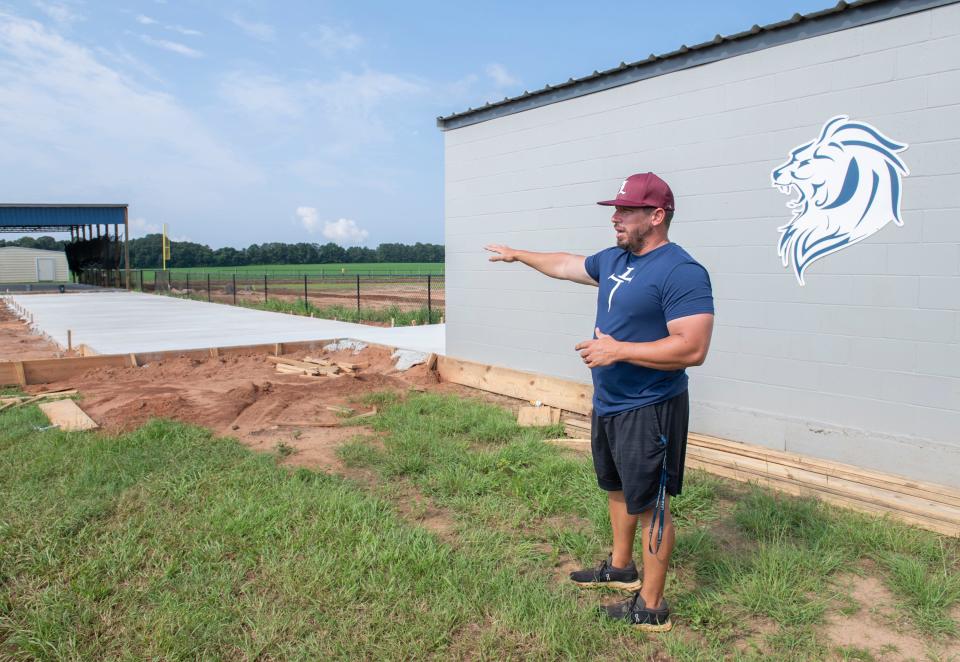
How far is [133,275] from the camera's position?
41.4 m

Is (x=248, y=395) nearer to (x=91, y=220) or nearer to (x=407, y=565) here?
(x=407, y=565)

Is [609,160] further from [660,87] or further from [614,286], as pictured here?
[614,286]

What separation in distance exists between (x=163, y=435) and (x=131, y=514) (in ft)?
5.88

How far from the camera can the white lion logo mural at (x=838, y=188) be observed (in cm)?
476

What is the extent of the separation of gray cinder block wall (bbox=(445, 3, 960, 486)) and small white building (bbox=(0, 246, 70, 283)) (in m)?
48.1

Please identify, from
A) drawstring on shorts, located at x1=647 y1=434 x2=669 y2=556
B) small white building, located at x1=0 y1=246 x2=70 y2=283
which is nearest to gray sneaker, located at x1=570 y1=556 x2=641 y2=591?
drawstring on shorts, located at x1=647 y1=434 x2=669 y2=556

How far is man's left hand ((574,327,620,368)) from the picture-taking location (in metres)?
2.69

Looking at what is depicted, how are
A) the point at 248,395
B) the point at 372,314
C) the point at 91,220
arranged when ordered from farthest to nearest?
1. the point at 91,220
2. the point at 372,314
3. the point at 248,395

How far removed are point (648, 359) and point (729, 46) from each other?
13.6ft

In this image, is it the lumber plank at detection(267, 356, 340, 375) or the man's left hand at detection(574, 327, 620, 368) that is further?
the lumber plank at detection(267, 356, 340, 375)

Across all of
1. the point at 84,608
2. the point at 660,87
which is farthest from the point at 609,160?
the point at 84,608

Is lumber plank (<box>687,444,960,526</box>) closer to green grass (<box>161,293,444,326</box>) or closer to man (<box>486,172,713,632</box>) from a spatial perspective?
man (<box>486,172,713,632</box>)

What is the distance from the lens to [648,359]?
2.64 metres

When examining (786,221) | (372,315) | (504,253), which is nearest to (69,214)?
(372,315)
